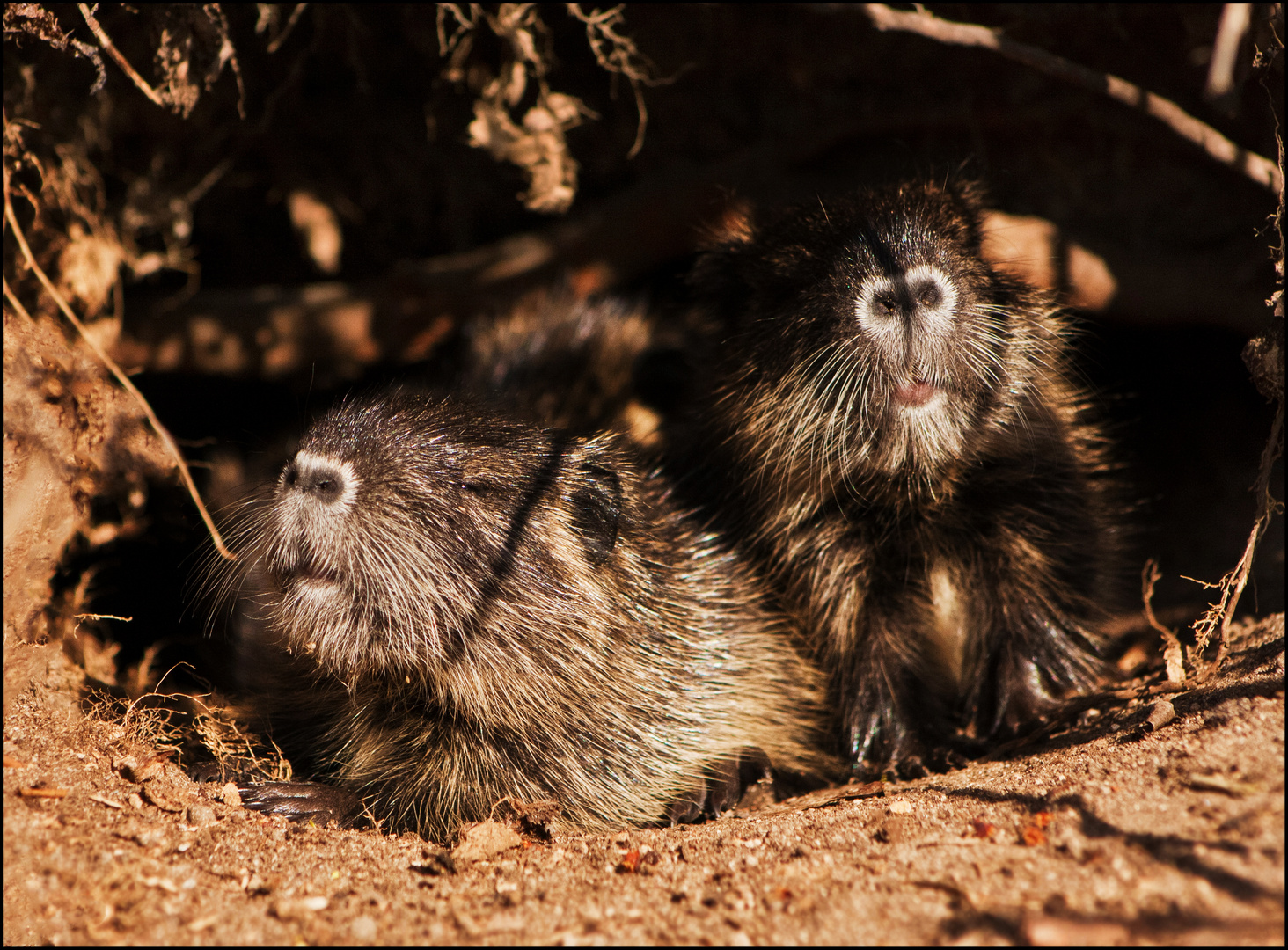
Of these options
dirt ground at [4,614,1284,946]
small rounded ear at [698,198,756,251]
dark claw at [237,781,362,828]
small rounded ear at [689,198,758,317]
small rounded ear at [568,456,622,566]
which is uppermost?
small rounded ear at [698,198,756,251]

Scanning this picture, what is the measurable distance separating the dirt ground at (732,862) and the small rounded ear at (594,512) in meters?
1.02

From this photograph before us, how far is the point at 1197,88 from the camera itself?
16.2ft

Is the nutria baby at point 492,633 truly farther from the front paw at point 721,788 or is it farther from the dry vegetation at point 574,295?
the dry vegetation at point 574,295

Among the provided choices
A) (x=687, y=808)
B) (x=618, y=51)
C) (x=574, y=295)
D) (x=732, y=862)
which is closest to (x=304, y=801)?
(x=687, y=808)

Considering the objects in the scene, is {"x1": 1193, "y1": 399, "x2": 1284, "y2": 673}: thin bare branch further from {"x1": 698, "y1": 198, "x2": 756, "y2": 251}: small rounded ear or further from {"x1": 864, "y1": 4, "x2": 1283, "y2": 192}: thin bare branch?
{"x1": 698, "y1": 198, "x2": 756, "y2": 251}: small rounded ear

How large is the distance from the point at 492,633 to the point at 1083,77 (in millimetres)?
3199

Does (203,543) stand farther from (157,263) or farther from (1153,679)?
(1153,679)

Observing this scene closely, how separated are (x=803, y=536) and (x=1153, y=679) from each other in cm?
144

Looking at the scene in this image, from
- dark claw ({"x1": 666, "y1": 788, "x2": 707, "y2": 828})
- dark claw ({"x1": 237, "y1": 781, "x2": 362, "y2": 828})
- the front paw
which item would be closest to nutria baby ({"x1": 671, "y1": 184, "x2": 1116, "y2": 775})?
the front paw

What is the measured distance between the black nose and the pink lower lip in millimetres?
1965

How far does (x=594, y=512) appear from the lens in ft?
11.6

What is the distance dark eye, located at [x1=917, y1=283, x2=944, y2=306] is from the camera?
3.30 m

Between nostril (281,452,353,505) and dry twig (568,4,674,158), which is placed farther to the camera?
dry twig (568,4,674,158)

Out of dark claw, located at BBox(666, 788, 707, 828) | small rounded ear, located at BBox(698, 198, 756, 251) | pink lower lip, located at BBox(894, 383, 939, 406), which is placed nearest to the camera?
pink lower lip, located at BBox(894, 383, 939, 406)
